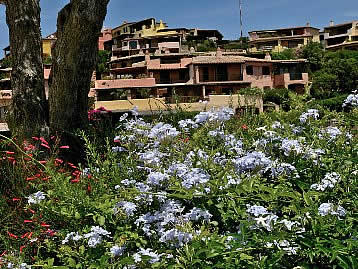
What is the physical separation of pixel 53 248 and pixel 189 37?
202ft

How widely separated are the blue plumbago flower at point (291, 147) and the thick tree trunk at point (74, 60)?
7.94 ft

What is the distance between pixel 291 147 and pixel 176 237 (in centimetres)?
88

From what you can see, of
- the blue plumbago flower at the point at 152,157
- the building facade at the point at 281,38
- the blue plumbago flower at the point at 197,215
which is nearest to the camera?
the blue plumbago flower at the point at 197,215

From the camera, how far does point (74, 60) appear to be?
171 inches

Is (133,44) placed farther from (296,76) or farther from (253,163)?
(253,163)

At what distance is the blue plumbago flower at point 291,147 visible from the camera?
241 cm

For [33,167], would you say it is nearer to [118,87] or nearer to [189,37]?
[118,87]

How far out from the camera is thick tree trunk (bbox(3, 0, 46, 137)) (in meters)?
4.32

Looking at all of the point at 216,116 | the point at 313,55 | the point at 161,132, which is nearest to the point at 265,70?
the point at 313,55

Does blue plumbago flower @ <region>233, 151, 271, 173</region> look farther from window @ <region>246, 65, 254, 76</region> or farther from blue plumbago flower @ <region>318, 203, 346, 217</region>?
window @ <region>246, 65, 254, 76</region>

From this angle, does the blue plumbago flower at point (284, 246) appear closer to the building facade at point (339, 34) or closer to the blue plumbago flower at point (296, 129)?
the blue plumbago flower at point (296, 129)

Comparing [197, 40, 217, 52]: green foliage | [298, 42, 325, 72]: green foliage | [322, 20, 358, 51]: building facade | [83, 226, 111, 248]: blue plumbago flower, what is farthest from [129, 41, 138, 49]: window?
[83, 226, 111, 248]: blue plumbago flower

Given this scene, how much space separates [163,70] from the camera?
4147 centimetres

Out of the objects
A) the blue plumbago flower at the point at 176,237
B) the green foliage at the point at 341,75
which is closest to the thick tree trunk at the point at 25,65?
the blue plumbago flower at the point at 176,237
